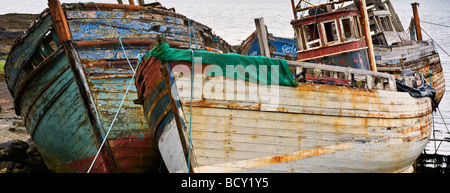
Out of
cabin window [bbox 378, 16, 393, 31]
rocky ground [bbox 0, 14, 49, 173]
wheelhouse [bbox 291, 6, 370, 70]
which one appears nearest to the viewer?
wheelhouse [bbox 291, 6, 370, 70]

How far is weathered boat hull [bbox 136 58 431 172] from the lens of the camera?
5.70m

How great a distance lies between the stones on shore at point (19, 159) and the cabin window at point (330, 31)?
806cm

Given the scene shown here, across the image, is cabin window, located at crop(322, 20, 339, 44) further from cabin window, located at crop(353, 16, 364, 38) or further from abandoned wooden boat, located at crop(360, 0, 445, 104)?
abandoned wooden boat, located at crop(360, 0, 445, 104)

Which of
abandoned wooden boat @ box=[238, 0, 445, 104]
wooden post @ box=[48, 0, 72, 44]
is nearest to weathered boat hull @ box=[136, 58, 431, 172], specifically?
wooden post @ box=[48, 0, 72, 44]

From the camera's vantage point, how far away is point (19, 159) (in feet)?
35.0

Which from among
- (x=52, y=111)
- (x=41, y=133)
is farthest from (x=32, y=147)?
(x=52, y=111)

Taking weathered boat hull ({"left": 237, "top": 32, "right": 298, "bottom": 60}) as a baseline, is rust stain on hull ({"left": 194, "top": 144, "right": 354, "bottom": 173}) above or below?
below

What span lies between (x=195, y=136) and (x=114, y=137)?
8.49ft

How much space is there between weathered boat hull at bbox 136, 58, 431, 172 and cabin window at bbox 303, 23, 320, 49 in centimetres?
296

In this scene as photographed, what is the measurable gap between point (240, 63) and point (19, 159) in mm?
7924

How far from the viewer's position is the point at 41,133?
8734 mm

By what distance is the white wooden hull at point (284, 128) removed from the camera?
570 centimetres

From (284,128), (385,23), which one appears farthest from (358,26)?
(385,23)
